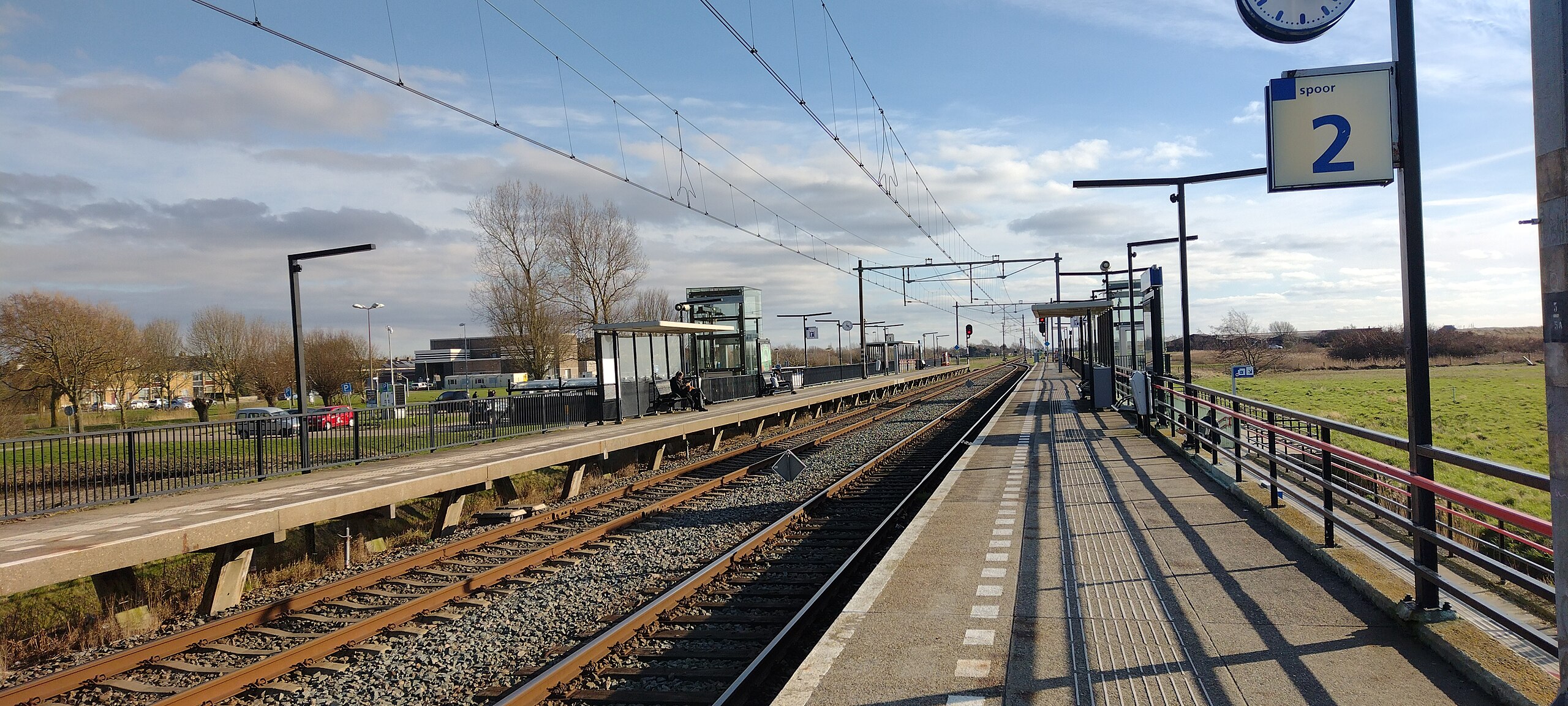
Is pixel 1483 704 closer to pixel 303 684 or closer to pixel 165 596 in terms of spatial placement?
pixel 303 684

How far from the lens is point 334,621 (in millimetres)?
7676

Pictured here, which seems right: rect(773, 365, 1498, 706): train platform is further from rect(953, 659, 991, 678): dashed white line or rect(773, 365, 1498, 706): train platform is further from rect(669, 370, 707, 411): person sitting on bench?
rect(669, 370, 707, 411): person sitting on bench

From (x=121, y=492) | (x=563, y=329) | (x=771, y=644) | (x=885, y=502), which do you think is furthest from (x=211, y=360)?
(x=771, y=644)

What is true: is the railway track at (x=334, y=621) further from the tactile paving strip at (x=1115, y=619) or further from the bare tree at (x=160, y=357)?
the bare tree at (x=160, y=357)

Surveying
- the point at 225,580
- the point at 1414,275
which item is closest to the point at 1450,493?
the point at 1414,275

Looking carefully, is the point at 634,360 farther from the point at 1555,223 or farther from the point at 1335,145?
the point at 1555,223

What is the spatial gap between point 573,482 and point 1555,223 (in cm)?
1401

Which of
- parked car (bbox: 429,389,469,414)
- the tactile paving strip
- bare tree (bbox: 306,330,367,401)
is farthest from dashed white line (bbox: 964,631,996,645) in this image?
bare tree (bbox: 306,330,367,401)

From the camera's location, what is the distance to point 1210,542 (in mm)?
7906

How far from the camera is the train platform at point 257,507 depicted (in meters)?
7.96

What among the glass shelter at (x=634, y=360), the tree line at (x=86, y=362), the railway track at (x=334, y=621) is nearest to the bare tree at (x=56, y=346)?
the tree line at (x=86, y=362)

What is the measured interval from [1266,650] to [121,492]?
1370 centimetres

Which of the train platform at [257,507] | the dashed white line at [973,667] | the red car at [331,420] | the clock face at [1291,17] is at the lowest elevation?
the dashed white line at [973,667]

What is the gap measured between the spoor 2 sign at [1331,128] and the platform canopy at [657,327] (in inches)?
694
